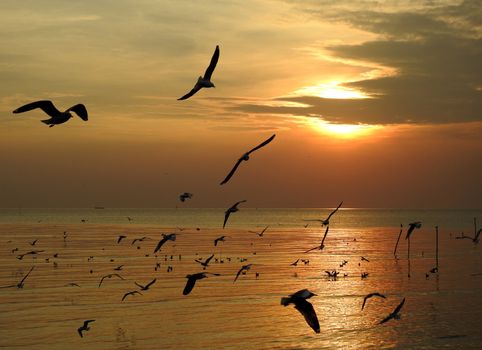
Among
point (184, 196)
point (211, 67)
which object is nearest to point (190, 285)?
point (184, 196)

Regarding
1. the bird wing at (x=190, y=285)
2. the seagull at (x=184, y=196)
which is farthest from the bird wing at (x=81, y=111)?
the seagull at (x=184, y=196)

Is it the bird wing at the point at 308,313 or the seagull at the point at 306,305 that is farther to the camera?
the bird wing at the point at 308,313

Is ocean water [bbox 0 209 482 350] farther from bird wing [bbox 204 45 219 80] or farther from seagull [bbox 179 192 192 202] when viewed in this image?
bird wing [bbox 204 45 219 80]

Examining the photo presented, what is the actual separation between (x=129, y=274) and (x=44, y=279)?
7.81 metres

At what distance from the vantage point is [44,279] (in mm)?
58125

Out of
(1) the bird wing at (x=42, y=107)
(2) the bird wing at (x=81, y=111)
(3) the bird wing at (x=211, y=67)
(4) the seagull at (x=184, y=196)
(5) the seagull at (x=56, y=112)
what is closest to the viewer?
(1) the bird wing at (x=42, y=107)

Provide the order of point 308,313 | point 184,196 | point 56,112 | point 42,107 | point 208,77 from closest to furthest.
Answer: point 308,313
point 42,107
point 56,112
point 208,77
point 184,196

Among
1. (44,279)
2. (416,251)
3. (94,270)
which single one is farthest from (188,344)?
(416,251)

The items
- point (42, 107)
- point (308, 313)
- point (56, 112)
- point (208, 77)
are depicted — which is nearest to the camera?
point (308, 313)

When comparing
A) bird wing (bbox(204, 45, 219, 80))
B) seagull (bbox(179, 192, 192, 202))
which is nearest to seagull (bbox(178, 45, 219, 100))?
bird wing (bbox(204, 45, 219, 80))

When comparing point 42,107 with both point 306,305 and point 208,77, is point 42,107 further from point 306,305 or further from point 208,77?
point 306,305

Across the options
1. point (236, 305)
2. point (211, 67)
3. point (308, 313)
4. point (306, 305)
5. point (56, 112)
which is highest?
point (211, 67)

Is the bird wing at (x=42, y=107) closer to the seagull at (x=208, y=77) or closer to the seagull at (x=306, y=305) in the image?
the seagull at (x=208, y=77)

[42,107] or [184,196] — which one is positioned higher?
[42,107]
